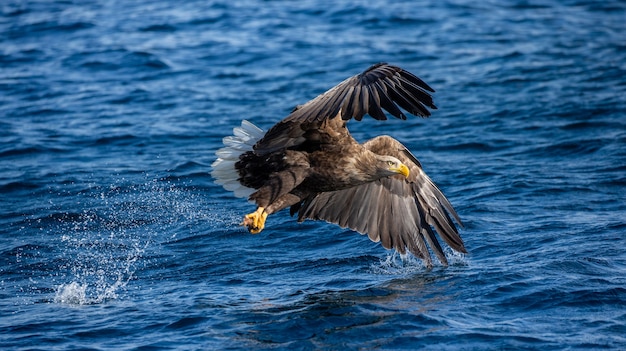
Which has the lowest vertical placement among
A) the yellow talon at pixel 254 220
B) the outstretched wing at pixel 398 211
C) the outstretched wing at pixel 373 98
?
the outstretched wing at pixel 398 211

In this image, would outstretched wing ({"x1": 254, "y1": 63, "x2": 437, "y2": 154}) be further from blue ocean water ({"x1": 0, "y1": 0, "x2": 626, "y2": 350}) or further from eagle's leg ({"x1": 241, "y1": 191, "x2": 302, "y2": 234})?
blue ocean water ({"x1": 0, "y1": 0, "x2": 626, "y2": 350})

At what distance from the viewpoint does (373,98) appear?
5793 millimetres

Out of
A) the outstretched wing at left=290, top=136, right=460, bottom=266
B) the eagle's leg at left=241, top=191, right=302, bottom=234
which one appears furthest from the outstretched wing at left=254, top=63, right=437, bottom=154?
the outstretched wing at left=290, top=136, right=460, bottom=266

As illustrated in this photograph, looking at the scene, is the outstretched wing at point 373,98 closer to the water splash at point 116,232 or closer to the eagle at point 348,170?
the eagle at point 348,170

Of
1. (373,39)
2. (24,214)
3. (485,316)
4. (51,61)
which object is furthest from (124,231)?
(373,39)

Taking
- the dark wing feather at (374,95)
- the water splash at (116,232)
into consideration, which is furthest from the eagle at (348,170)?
the water splash at (116,232)

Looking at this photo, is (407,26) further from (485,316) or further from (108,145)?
(485,316)

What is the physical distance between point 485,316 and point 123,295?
8.31ft

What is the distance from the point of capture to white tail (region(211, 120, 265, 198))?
705 cm

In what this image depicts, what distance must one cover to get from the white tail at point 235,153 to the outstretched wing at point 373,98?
0.66m

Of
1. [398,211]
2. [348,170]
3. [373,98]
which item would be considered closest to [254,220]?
[348,170]

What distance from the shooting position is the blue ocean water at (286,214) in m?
5.99

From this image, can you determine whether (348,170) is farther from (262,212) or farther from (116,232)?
(116,232)

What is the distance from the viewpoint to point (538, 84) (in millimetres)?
12828
